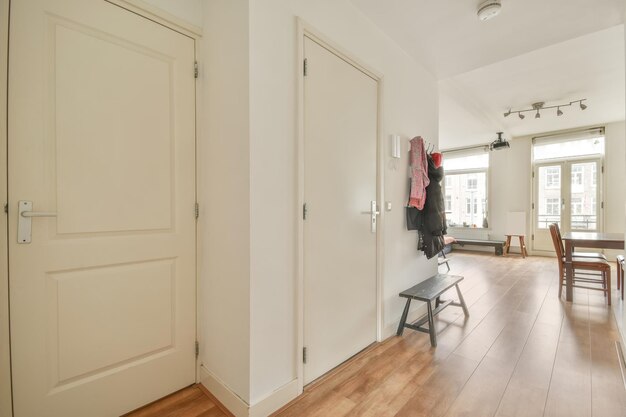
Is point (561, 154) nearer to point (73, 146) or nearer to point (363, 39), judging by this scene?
point (363, 39)

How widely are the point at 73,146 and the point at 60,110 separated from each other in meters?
0.18

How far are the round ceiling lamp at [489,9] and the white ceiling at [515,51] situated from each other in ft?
0.17

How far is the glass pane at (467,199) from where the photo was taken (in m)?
7.64

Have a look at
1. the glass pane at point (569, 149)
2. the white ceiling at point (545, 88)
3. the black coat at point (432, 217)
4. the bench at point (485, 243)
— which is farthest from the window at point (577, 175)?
the black coat at point (432, 217)

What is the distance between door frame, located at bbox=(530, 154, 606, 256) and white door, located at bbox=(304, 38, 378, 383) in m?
6.38

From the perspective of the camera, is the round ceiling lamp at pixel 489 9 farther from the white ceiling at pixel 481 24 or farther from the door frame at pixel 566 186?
the door frame at pixel 566 186

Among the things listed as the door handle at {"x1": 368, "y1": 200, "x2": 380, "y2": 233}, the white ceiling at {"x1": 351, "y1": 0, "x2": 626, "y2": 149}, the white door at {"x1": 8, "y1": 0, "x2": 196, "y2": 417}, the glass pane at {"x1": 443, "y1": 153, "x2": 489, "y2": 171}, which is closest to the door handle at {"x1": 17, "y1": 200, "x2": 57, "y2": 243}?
the white door at {"x1": 8, "y1": 0, "x2": 196, "y2": 417}

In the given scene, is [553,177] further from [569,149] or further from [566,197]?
[569,149]

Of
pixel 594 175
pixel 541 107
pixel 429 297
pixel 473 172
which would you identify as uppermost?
pixel 541 107

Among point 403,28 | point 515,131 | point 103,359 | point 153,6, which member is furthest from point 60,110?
point 515,131

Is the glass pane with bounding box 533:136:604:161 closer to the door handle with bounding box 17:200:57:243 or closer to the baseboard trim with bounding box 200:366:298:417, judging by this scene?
the baseboard trim with bounding box 200:366:298:417

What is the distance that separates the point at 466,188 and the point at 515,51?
5769 millimetres

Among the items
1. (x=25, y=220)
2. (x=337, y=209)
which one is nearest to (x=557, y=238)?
(x=337, y=209)

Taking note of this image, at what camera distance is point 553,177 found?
21.4ft
